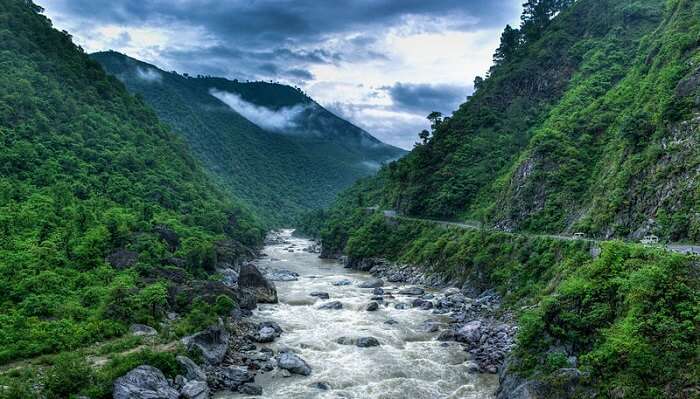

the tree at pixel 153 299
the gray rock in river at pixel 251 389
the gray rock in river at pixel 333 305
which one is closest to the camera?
the gray rock in river at pixel 251 389

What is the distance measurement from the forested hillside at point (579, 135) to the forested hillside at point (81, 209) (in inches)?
1594

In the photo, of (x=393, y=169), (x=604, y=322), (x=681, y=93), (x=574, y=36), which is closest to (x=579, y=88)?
(x=574, y=36)

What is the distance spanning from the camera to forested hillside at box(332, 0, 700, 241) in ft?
136

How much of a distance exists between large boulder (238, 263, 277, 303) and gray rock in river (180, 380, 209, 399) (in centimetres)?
2381

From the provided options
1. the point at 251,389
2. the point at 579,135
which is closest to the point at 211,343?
the point at 251,389

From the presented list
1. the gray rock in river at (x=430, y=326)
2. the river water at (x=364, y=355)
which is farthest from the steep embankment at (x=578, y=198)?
the gray rock in river at (x=430, y=326)

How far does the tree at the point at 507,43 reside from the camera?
122375 mm

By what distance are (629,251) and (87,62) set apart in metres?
120

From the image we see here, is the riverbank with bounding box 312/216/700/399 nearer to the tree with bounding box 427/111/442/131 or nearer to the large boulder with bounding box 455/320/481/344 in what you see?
the large boulder with bounding box 455/320/481/344

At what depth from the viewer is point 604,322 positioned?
83.8 ft

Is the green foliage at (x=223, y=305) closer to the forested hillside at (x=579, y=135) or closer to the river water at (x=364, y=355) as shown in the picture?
the river water at (x=364, y=355)

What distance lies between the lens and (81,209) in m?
52.2

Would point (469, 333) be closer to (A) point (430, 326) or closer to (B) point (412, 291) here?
(A) point (430, 326)

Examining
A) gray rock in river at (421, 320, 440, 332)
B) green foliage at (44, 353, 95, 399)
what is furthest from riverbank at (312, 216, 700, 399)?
green foliage at (44, 353, 95, 399)
